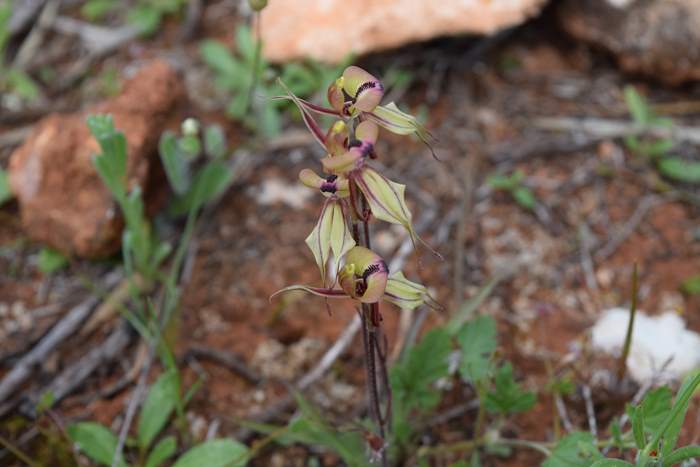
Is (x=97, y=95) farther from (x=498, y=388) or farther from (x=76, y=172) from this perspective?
(x=498, y=388)

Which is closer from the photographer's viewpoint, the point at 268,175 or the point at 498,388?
the point at 498,388

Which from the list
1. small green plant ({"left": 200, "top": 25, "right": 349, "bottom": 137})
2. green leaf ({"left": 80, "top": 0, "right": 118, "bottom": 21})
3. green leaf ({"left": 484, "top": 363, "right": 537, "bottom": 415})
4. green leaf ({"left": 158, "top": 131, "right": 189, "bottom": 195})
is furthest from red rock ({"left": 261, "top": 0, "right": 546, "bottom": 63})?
green leaf ({"left": 484, "top": 363, "right": 537, "bottom": 415})

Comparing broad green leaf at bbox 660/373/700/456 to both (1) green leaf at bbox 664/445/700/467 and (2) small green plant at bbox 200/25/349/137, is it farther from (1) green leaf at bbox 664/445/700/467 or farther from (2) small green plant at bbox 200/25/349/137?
(2) small green plant at bbox 200/25/349/137

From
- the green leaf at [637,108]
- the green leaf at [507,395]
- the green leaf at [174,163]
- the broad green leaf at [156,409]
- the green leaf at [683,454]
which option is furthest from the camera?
the green leaf at [637,108]

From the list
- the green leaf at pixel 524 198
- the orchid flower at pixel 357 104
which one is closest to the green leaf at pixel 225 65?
the green leaf at pixel 524 198

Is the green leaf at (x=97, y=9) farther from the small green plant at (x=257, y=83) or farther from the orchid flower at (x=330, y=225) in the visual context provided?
the orchid flower at (x=330, y=225)

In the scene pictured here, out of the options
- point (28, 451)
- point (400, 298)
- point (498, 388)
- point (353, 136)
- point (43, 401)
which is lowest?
point (28, 451)

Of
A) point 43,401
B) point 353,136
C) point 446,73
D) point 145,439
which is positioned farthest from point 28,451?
point 446,73
